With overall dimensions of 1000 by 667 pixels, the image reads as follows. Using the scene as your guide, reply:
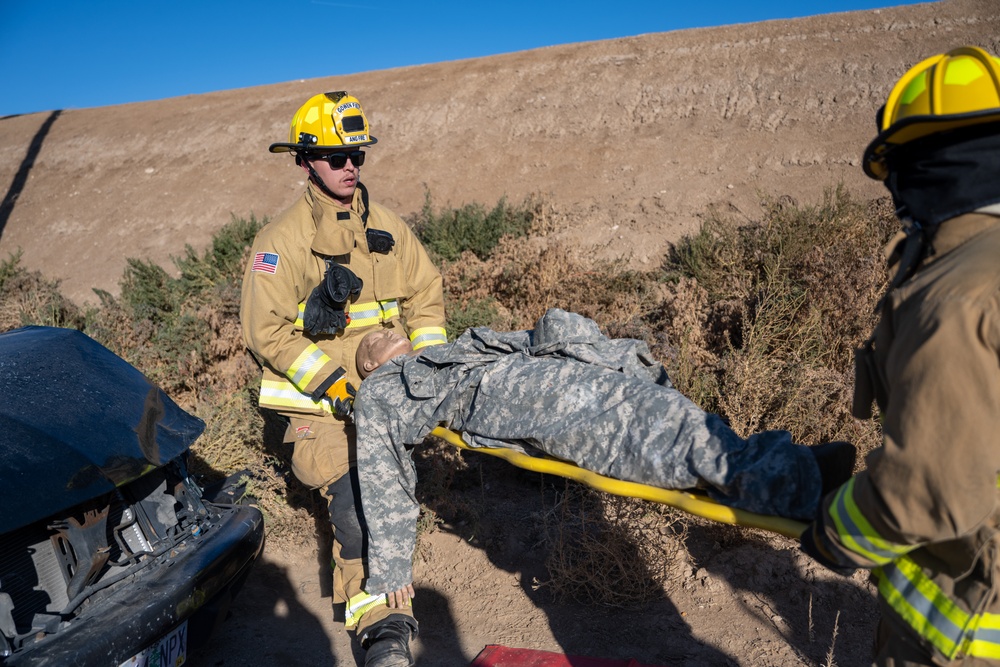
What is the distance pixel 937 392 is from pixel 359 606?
8.82 ft

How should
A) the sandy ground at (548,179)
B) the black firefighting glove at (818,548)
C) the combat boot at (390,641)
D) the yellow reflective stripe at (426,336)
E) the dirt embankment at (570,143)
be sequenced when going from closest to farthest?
the black firefighting glove at (818,548), the combat boot at (390,641), the sandy ground at (548,179), the yellow reflective stripe at (426,336), the dirt embankment at (570,143)

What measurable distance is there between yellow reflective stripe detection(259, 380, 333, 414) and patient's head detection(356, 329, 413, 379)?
0.98ft

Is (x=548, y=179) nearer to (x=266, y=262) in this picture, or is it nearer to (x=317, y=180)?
(x=317, y=180)

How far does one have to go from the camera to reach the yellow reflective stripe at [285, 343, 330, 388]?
11.0ft

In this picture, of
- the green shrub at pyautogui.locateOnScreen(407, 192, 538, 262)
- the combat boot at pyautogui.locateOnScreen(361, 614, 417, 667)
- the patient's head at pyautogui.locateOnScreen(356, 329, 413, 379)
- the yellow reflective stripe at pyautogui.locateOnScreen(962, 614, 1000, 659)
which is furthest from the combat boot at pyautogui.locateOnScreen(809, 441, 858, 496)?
the green shrub at pyautogui.locateOnScreen(407, 192, 538, 262)

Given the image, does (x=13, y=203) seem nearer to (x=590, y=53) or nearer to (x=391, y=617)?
(x=590, y=53)

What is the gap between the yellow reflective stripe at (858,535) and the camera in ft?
4.99

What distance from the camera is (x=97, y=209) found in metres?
14.5

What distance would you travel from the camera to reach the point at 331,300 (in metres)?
3.47

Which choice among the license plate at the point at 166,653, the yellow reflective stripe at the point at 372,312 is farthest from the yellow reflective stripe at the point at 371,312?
the license plate at the point at 166,653

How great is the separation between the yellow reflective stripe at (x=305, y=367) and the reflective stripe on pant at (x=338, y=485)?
0.32 meters

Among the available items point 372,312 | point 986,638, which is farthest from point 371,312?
point 986,638

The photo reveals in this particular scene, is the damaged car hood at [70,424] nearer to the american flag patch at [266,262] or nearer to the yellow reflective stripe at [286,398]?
the yellow reflective stripe at [286,398]

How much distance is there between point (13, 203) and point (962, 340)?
1912cm
